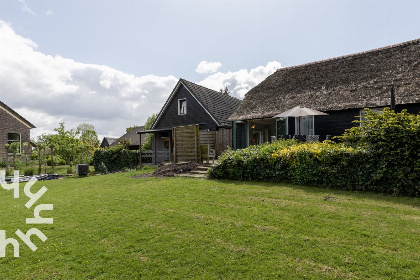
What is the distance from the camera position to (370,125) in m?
7.61

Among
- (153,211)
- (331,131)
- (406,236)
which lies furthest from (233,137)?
(406,236)

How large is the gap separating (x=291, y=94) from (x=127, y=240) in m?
14.6

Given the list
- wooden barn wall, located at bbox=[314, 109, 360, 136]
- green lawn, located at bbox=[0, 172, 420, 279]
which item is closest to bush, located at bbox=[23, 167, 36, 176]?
green lawn, located at bbox=[0, 172, 420, 279]

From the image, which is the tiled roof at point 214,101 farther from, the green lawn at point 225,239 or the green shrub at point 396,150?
the green lawn at point 225,239

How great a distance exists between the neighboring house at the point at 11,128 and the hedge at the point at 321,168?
78.8ft

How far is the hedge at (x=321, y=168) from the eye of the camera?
7.07 metres

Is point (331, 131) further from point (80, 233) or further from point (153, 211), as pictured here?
point (80, 233)

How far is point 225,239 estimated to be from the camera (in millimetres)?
4027

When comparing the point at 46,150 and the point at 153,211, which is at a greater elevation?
the point at 46,150

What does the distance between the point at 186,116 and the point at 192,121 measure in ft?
2.90

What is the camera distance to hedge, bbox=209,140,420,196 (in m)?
7.07

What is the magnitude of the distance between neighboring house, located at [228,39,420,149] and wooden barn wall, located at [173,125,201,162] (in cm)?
356

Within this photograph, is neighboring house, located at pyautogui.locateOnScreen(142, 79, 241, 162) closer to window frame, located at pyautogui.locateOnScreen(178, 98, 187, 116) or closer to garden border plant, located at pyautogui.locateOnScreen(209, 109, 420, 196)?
window frame, located at pyautogui.locateOnScreen(178, 98, 187, 116)

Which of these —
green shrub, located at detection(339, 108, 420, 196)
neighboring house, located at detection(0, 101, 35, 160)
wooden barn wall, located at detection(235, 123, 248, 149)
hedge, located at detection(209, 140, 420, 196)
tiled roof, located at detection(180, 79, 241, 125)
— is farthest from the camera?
neighboring house, located at detection(0, 101, 35, 160)
